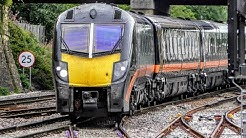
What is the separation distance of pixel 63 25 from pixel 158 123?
3258 millimetres

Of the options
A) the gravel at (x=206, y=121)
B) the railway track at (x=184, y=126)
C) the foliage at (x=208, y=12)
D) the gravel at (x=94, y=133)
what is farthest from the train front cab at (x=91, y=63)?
the foliage at (x=208, y=12)

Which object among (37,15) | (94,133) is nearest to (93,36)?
(94,133)

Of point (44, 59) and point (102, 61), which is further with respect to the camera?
→ point (44, 59)

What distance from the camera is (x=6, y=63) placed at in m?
31.5

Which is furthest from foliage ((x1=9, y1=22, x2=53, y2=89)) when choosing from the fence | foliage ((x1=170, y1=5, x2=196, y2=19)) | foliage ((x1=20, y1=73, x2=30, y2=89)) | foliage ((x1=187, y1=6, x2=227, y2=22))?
foliage ((x1=187, y1=6, x2=227, y2=22))

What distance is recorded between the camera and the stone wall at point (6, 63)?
31047 millimetres

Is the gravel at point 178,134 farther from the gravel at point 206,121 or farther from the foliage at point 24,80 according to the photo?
the foliage at point 24,80

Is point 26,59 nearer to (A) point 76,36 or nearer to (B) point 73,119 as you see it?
(B) point 73,119

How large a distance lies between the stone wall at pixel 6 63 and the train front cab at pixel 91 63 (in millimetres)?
14948

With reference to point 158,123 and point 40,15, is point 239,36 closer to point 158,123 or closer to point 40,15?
point 158,123

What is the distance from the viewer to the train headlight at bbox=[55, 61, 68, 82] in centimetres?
1603

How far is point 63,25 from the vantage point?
16.5 m

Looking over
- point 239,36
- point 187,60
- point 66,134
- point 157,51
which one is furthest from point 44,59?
point 239,36

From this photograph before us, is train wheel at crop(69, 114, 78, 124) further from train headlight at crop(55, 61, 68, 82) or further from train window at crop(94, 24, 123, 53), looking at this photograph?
train window at crop(94, 24, 123, 53)
